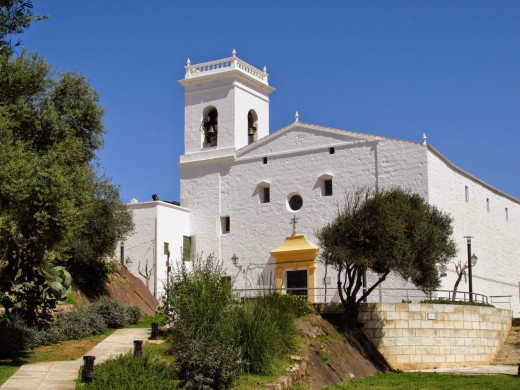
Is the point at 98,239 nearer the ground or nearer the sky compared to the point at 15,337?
nearer the sky

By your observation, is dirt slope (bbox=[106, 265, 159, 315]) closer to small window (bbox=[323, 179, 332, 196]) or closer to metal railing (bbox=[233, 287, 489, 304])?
metal railing (bbox=[233, 287, 489, 304])

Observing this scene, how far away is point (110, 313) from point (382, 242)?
364 inches

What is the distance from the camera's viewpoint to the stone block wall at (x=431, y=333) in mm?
26266

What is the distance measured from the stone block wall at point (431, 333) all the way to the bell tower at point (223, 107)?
48.8 feet

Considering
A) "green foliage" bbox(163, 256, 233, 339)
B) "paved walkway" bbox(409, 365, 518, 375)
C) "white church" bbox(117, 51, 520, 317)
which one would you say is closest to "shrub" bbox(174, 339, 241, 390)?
"green foliage" bbox(163, 256, 233, 339)

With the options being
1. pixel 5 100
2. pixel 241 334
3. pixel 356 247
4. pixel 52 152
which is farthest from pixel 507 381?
pixel 5 100

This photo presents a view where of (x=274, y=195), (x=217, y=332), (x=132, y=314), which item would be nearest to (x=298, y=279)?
(x=274, y=195)

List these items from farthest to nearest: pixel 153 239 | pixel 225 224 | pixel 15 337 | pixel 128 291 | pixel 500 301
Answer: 1. pixel 500 301
2. pixel 225 224
3. pixel 153 239
4. pixel 128 291
5. pixel 15 337

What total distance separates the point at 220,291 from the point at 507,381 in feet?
30.0

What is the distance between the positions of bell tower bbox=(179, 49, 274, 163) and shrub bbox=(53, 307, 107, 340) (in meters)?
16.9

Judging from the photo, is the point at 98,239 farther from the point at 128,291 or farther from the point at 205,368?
the point at 205,368

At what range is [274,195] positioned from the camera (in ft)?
121

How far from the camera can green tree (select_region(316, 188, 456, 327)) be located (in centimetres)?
2422

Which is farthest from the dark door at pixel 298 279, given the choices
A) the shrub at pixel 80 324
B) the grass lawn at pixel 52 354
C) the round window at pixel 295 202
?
the grass lawn at pixel 52 354
